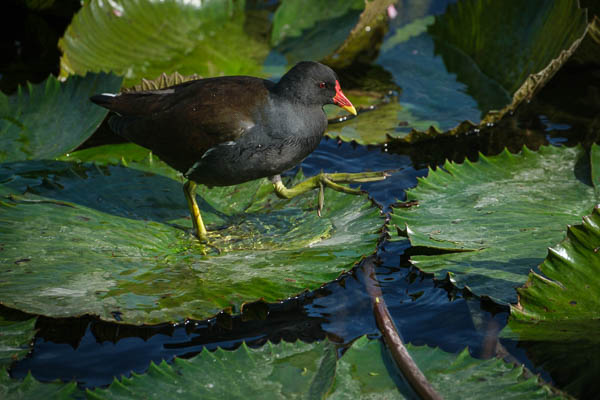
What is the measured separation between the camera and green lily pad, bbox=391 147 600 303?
82.9 inches

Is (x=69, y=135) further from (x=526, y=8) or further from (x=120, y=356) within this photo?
(x=526, y=8)

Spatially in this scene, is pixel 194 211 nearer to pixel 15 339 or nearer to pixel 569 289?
pixel 15 339

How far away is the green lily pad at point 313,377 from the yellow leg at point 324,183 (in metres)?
0.77

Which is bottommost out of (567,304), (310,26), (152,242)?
(152,242)

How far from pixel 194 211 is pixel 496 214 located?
1093 mm

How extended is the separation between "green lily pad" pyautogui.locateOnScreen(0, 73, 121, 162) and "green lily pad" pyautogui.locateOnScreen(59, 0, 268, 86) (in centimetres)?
58

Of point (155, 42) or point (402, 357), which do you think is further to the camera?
point (155, 42)

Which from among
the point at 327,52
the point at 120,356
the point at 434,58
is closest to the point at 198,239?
the point at 120,356

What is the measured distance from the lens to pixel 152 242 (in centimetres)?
230

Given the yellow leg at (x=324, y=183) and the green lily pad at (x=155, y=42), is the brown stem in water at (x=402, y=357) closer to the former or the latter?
the yellow leg at (x=324, y=183)

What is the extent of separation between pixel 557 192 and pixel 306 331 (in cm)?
108

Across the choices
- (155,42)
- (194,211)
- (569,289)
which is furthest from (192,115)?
(155,42)

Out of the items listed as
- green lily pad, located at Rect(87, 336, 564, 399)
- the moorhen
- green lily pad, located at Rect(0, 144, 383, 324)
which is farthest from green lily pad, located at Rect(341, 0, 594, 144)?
green lily pad, located at Rect(87, 336, 564, 399)

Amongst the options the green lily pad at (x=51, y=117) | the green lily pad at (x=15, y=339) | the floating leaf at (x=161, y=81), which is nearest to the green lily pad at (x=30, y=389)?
the green lily pad at (x=15, y=339)
